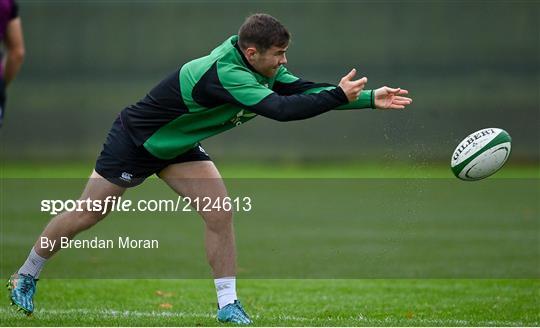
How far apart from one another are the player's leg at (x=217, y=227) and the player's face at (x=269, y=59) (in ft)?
2.60

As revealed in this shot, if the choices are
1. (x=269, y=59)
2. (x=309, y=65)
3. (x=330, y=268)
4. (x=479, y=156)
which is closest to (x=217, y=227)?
(x=269, y=59)

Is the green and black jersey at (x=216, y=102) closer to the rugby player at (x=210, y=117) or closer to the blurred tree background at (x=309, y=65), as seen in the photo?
the rugby player at (x=210, y=117)

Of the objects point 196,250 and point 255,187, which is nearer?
point 196,250

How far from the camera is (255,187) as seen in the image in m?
20.2

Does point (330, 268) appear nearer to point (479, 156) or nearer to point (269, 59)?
point (479, 156)

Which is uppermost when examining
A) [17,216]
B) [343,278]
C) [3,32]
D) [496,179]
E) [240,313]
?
[3,32]

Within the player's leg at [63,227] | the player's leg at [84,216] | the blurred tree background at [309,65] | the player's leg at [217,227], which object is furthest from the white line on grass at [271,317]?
the blurred tree background at [309,65]

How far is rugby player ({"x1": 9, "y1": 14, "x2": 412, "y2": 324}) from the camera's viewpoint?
593 cm

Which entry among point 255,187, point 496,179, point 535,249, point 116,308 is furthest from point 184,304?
point 496,179

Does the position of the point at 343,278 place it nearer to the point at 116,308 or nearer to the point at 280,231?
the point at 116,308

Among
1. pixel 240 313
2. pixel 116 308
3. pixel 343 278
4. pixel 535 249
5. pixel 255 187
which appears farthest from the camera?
pixel 255 187

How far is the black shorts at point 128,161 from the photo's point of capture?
6.41 meters

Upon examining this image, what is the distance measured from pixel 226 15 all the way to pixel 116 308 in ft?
58.5

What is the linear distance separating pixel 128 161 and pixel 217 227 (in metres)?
0.71
